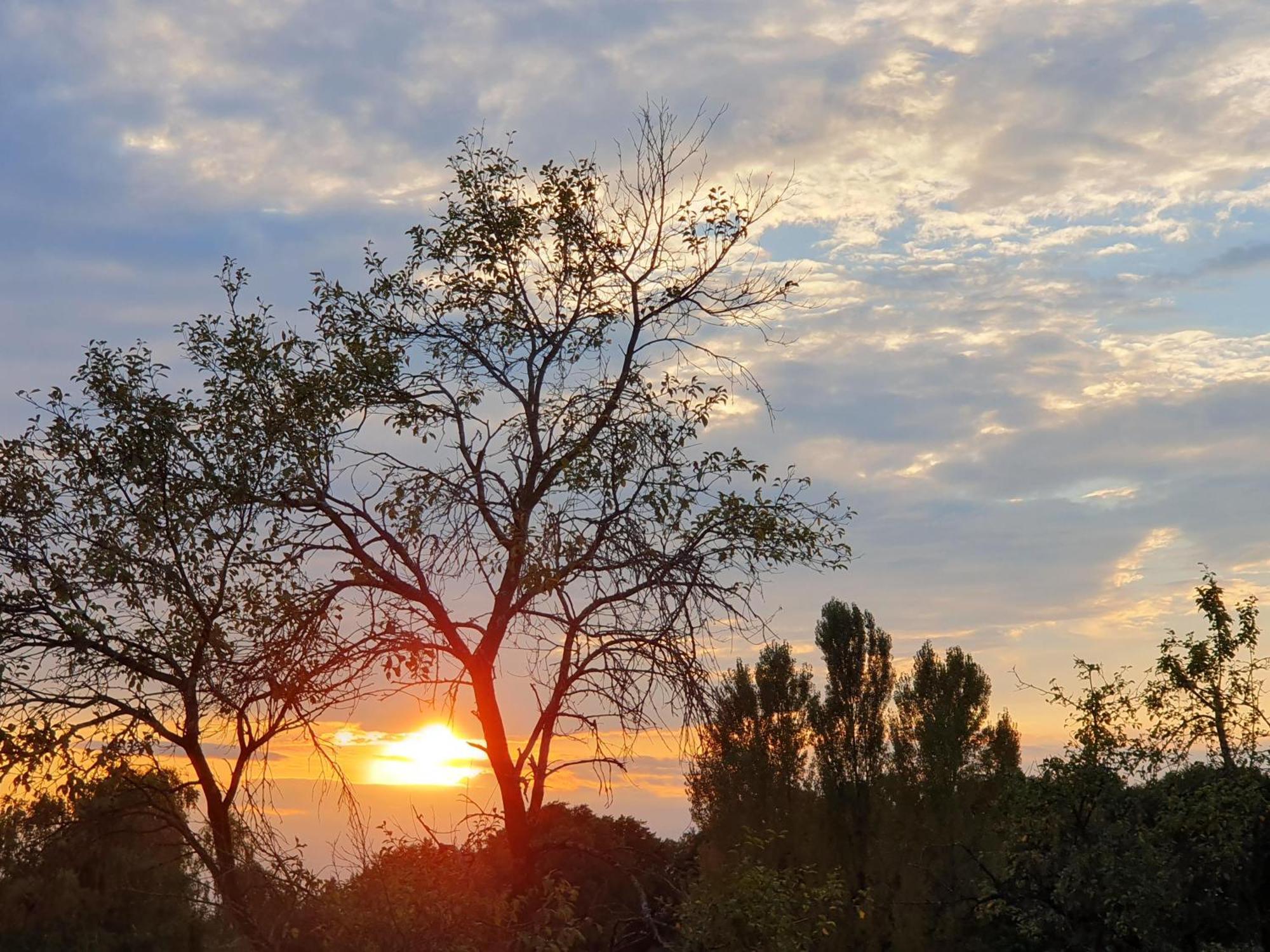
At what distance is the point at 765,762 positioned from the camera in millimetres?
43594

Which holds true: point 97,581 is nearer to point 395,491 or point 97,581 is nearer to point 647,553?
point 395,491

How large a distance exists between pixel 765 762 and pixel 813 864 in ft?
50.1

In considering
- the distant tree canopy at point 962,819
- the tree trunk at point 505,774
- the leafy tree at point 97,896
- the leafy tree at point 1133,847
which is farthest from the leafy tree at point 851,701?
the tree trunk at point 505,774

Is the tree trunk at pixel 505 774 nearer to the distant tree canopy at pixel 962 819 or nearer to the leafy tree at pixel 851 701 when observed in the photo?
the distant tree canopy at pixel 962 819

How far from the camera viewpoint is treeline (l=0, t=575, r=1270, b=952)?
59.4ft

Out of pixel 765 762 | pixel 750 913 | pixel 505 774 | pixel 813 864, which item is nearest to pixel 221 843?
pixel 505 774

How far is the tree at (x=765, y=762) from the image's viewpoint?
42656 millimetres

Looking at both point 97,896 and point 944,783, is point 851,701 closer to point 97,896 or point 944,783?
point 944,783

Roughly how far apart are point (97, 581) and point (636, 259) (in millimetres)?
10244

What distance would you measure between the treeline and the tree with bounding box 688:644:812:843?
3.8 inches

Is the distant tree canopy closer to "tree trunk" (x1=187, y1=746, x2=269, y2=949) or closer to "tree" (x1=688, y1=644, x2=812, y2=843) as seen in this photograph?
"tree" (x1=688, y1=644, x2=812, y2=843)

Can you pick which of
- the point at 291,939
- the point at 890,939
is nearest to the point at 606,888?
the point at 291,939

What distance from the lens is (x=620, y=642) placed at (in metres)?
18.3

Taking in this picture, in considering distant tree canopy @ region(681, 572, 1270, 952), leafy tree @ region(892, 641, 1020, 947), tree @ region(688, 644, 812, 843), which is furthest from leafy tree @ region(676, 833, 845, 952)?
tree @ region(688, 644, 812, 843)
